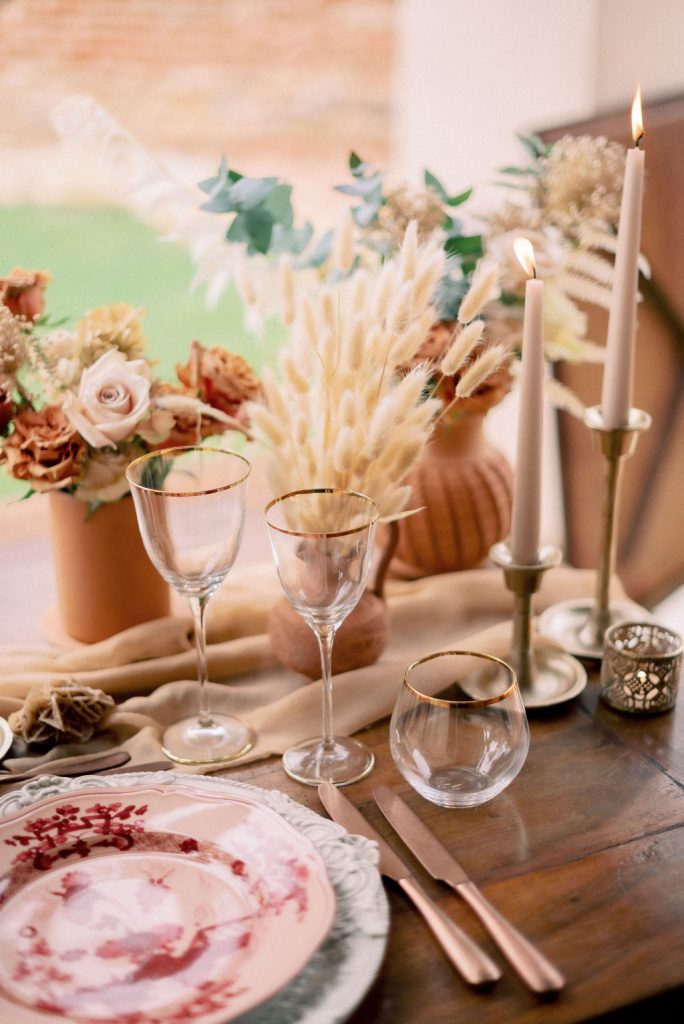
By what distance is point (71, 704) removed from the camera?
1027mm

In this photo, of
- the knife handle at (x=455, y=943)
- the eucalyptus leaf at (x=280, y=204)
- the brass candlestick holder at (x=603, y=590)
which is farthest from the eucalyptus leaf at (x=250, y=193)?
the knife handle at (x=455, y=943)

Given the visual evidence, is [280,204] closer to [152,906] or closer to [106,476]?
[106,476]

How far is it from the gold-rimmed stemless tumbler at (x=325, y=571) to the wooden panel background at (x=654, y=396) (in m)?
0.89

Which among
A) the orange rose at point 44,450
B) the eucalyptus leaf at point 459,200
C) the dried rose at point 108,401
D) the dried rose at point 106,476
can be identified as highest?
the eucalyptus leaf at point 459,200

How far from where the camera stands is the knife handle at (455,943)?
2.43ft

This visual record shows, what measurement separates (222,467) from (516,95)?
2052 millimetres

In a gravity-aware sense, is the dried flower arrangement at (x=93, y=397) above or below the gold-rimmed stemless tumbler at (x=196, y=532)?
above

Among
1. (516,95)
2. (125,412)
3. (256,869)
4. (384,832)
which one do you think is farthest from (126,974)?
(516,95)

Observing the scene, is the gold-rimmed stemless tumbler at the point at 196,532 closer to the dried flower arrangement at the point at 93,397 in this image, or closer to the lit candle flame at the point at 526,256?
the dried flower arrangement at the point at 93,397

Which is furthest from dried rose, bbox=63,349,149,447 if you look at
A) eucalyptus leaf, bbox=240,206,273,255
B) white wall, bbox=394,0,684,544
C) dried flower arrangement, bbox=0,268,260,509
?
white wall, bbox=394,0,684,544

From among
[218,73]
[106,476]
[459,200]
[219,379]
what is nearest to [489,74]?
[459,200]

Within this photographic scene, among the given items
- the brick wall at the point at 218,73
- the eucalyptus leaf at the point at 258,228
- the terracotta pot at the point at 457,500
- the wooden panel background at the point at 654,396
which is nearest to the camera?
the eucalyptus leaf at the point at 258,228

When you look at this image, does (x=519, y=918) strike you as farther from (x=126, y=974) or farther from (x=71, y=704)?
(x=71, y=704)

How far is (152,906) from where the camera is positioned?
807 millimetres
